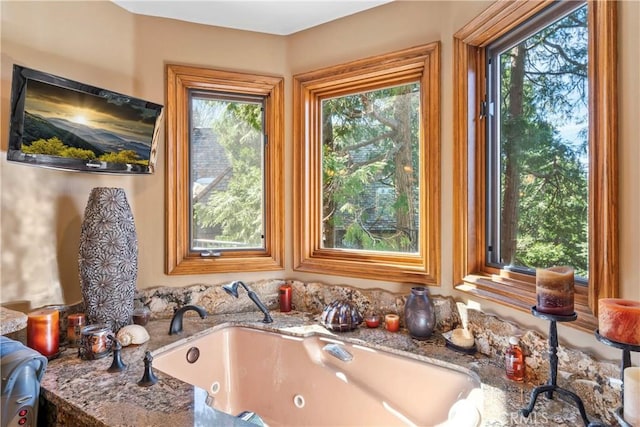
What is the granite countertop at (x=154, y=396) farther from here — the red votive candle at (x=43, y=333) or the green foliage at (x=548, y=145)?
the green foliage at (x=548, y=145)

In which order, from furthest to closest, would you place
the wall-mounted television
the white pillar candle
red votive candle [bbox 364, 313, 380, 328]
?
red votive candle [bbox 364, 313, 380, 328], the wall-mounted television, the white pillar candle

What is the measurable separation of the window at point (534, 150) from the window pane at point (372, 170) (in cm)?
31

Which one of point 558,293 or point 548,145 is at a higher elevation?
point 548,145

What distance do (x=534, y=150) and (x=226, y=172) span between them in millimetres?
1611

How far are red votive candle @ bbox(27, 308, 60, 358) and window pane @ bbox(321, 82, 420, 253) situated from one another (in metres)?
1.38

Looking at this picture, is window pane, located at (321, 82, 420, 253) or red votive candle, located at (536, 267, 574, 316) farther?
window pane, located at (321, 82, 420, 253)

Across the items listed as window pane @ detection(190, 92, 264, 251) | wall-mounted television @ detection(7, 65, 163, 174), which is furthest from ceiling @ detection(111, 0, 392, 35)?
wall-mounted television @ detection(7, 65, 163, 174)

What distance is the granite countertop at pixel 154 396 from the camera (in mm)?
996

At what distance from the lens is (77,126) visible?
1.54 metres

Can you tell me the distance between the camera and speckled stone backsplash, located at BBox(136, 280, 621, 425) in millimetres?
1006

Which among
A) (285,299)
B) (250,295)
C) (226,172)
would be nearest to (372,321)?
(285,299)

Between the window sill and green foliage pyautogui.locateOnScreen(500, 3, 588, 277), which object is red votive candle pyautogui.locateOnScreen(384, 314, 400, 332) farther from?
green foliage pyautogui.locateOnScreen(500, 3, 588, 277)

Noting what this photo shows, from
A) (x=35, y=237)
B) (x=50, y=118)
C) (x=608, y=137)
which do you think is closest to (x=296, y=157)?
(x=50, y=118)

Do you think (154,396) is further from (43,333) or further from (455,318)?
(455,318)
